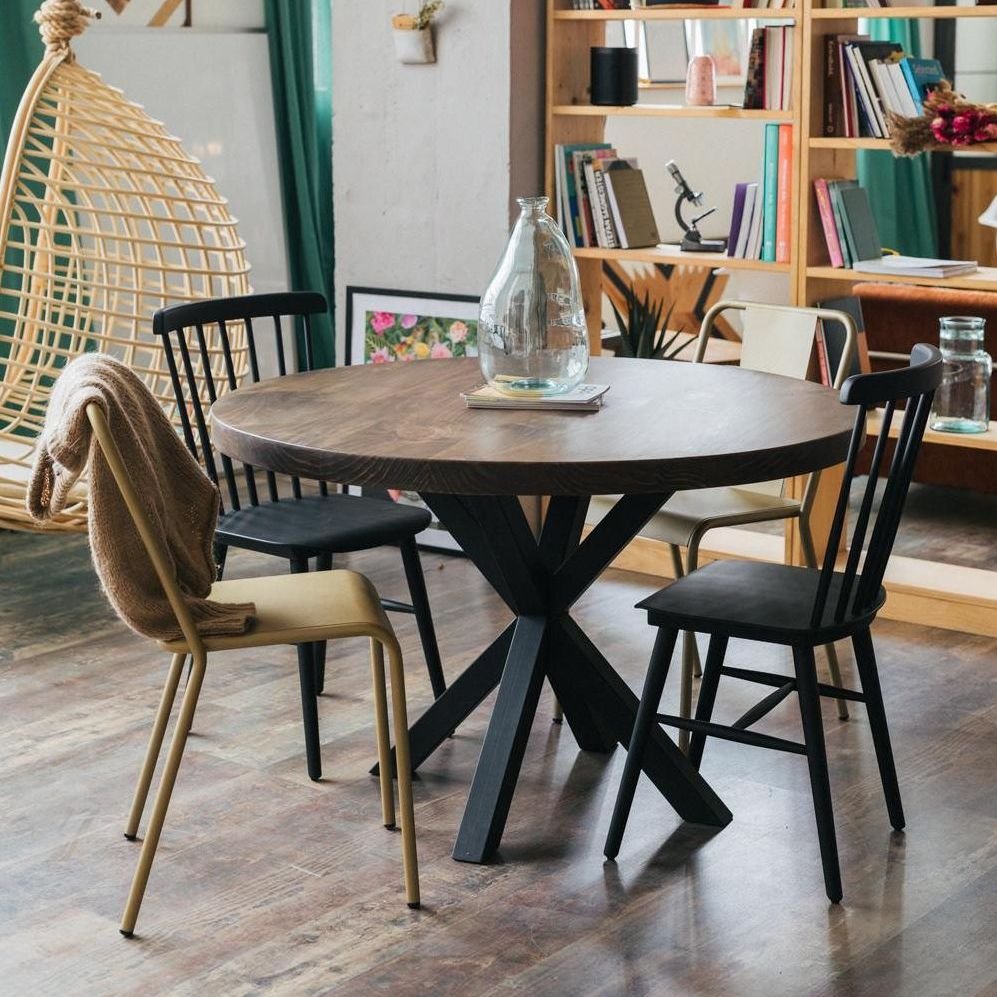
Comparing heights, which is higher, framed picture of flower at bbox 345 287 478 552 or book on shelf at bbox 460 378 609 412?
book on shelf at bbox 460 378 609 412

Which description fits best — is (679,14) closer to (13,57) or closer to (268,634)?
(13,57)

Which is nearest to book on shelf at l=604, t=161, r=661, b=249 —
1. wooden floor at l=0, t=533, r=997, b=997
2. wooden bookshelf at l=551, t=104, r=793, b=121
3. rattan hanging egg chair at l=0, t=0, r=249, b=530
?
wooden bookshelf at l=551, t=104, r=793, b=121

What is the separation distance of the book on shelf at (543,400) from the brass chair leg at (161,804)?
0.70 m

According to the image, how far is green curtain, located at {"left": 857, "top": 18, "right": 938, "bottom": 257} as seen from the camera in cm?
740

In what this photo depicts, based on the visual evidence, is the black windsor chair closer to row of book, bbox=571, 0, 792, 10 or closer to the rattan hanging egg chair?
the rattan hanging egg chair

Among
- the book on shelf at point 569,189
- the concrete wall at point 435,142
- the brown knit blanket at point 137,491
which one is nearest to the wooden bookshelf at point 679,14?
the concrete wall at point 435,142

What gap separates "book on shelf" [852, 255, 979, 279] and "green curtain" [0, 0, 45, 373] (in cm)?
264

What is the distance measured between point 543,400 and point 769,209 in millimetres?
1775

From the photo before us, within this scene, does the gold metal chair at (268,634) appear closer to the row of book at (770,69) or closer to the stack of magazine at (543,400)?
the stack of magazine at (543,400)

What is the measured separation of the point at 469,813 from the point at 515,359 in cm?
81

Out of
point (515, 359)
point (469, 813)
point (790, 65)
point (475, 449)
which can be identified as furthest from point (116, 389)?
point (790, 65)

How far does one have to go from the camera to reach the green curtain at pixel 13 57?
16.3 feet

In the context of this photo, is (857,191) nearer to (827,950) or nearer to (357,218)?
(357,218)

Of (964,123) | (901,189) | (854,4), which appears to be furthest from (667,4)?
(901,189)
